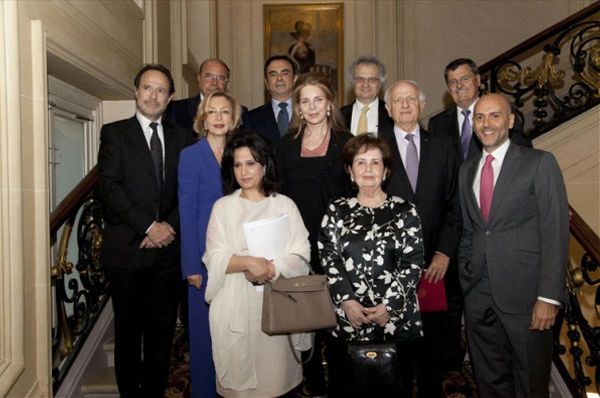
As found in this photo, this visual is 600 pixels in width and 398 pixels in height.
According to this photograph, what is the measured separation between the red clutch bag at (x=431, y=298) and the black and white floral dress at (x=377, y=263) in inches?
9.3

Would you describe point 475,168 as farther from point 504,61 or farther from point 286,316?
point 504,61

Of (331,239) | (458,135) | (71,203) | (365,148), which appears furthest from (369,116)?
(71,203)

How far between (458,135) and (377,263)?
1605 mm

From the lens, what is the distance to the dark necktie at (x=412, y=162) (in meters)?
3.29

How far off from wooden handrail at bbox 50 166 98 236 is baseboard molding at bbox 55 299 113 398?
1.04 metres

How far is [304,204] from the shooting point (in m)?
3.26

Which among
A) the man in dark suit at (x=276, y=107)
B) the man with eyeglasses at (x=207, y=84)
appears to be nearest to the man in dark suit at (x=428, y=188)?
the man in dark suit at (x=276, y=107)

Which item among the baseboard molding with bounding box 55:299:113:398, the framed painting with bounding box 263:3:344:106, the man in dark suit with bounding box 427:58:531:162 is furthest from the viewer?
the framed painting with bounding box 263:3:344:106

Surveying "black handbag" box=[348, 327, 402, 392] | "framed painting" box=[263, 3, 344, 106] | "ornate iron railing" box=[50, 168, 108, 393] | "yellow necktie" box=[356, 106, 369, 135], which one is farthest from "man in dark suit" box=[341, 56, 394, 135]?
"framed painting" box=[263, 3, 344, 106]

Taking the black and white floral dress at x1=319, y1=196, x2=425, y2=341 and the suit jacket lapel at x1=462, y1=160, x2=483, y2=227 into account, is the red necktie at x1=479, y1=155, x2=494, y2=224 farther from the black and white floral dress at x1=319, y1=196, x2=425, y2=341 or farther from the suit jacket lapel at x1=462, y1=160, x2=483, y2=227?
the black and white floral dress at x1=319, y1=196, x2=425, y2=341

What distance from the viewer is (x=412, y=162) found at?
3.30 m

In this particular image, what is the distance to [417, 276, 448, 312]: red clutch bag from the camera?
3.13 m

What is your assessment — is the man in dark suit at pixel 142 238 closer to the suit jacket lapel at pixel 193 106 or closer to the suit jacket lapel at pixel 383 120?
the suit jacket lapel at pixel 193 106

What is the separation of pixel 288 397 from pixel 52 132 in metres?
2.69
